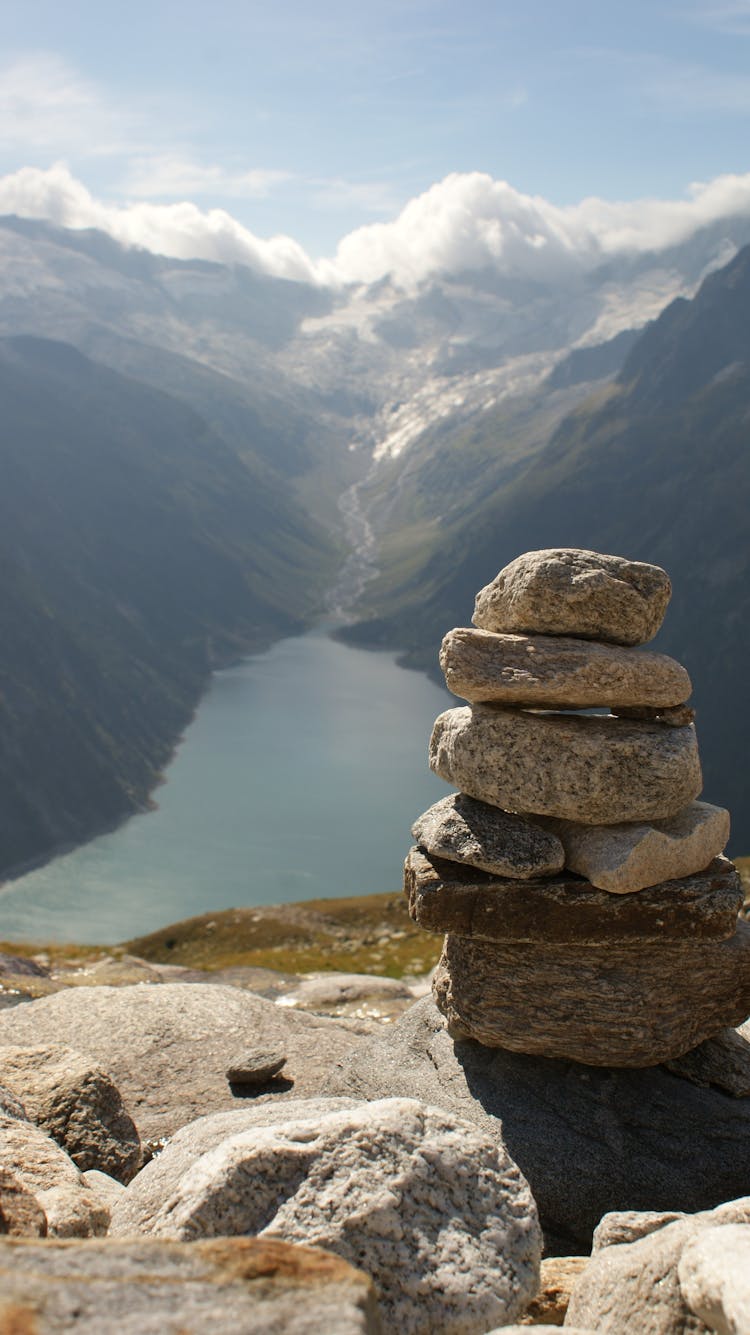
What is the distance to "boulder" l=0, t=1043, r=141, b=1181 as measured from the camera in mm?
15766

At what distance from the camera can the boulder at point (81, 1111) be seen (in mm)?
15766

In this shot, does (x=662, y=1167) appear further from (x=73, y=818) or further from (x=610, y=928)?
(x=73, y=818)

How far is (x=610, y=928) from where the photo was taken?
17.0m

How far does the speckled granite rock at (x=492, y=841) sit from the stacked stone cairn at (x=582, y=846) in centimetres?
3

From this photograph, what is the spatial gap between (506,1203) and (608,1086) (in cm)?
861

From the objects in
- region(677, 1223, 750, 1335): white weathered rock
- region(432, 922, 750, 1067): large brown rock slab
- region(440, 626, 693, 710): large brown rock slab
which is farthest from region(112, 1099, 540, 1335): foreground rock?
region(440, 626, 693, 710): large brown rock slab

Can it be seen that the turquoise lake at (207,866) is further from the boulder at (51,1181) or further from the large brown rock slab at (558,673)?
the boulder at (51,1181)

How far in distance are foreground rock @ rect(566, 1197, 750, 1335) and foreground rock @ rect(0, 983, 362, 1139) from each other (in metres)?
10.7

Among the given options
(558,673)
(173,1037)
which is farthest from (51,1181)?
(173,1037)

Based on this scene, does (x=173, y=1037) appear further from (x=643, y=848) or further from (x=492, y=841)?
Result: (x=643, y=848)

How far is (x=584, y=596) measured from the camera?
17.5 metres

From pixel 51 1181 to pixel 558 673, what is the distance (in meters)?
10.9

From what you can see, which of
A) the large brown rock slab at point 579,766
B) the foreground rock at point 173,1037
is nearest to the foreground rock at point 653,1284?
the large brown rock slab at point 579,766

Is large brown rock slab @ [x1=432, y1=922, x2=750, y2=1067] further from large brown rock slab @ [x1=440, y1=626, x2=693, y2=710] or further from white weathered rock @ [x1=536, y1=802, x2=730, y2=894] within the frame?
large brown rock slab @ [x1=440, y1=626, x2=693, y2=710]
